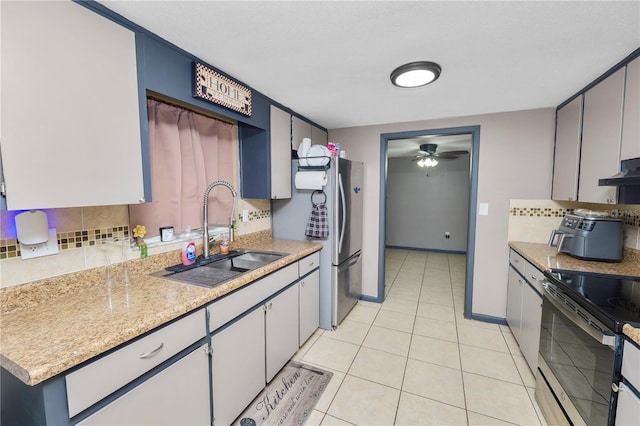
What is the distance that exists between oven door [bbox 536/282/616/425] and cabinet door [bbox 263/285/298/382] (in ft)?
5.36

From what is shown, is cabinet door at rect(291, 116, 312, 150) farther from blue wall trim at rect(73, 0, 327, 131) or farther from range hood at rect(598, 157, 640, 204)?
range hood at rect(598, 157, 640, 204)

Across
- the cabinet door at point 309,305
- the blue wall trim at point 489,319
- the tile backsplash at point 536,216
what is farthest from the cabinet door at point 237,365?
the tile backsplash at point 536,216

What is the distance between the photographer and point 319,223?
→ 2.54 m

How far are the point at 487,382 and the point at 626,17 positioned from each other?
221 centimetres

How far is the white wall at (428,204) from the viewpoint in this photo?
5707 mm

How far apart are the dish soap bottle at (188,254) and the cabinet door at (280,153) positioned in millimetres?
818

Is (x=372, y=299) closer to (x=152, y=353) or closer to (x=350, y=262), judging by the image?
(x=350, y=262)

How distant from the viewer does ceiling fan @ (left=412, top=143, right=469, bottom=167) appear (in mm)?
4461

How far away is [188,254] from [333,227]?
1.25 metres

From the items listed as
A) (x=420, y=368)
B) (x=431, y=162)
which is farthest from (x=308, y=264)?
(x=431, y=162)

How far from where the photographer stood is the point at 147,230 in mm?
1720

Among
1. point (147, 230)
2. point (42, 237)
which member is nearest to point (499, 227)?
point (147, 230)

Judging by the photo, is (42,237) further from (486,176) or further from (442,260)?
(442,260)

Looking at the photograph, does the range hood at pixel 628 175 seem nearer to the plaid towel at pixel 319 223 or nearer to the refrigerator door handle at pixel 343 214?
the refrigerator door handle at pixel 343 214
